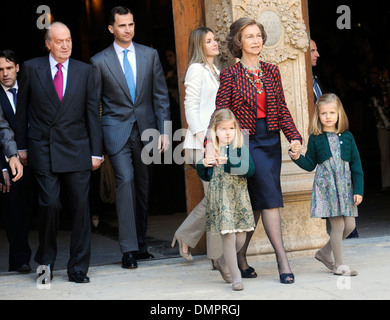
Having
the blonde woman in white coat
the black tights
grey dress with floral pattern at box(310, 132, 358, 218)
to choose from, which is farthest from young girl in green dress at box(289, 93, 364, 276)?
the blonde woman in white coat

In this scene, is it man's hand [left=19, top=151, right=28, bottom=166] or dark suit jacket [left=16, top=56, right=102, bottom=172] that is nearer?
dark suit jacket [left=16, top=56, right=102, bottom=172]

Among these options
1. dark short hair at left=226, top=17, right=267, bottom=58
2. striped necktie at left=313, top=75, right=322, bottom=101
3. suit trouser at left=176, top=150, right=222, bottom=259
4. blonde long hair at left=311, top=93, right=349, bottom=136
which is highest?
dark short hair at left=226, top=17, right=267, bottom=58

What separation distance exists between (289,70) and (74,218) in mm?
2221

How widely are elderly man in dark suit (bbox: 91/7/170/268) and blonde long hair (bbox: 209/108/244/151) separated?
1.17m

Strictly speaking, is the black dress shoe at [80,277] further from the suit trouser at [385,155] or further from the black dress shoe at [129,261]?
the suit trouser at [385,155]

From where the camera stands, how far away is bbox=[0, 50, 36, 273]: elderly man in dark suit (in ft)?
21.9

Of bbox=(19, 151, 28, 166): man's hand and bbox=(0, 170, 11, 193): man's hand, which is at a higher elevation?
bbox=(19, 151, 28, 166): man's hand

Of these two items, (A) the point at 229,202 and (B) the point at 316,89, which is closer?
(A) the point at 229,202

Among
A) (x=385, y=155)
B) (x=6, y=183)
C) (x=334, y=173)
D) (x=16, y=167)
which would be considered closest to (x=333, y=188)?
(x=334, y=173)

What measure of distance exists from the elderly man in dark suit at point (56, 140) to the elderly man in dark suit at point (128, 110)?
440 mm

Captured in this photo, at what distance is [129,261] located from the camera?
6.49 metres

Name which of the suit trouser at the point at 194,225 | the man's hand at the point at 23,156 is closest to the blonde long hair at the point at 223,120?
the suit trouser at the point at 194,225

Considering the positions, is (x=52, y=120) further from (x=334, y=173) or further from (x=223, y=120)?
(x=334, y=173)

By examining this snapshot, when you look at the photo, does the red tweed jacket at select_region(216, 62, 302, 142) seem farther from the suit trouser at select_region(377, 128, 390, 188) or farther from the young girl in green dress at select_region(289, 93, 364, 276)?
the suit trouser at select_region(377, 128, 390, 188)
